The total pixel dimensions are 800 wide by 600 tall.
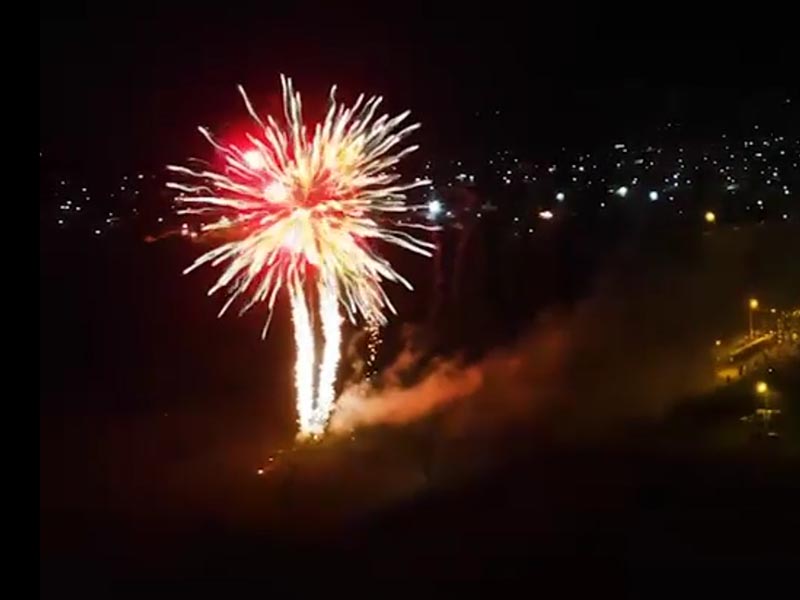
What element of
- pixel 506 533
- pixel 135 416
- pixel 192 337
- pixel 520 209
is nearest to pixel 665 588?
pixel 506 533

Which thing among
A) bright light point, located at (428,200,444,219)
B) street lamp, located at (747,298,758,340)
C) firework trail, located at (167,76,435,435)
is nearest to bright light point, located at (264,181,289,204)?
firework trail, located at (167,76,435,435)

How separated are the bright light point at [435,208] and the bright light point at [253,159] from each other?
598 inches

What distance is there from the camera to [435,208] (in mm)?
29594

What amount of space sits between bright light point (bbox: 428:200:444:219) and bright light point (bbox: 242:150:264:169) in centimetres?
1518

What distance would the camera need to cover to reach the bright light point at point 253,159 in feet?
40.2

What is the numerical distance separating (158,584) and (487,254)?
73.8 feet

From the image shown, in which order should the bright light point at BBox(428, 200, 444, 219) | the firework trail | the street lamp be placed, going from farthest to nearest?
the bright light point at BBox(428, 200, 444, 219)
the street lamp
the firework trail

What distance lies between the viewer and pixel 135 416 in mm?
18312

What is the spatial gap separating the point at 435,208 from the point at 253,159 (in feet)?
57.3

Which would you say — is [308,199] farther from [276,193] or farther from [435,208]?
[435,208]

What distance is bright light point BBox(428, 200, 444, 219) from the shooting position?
2852 centimetres

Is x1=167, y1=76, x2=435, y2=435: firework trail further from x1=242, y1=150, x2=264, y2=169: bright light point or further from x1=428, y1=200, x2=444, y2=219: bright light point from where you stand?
x1=428, y1=200, x2=444, y2=219: bright light point

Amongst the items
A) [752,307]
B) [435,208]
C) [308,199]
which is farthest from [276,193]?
[435,208]

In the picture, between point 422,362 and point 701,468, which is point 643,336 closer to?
point 422,362
